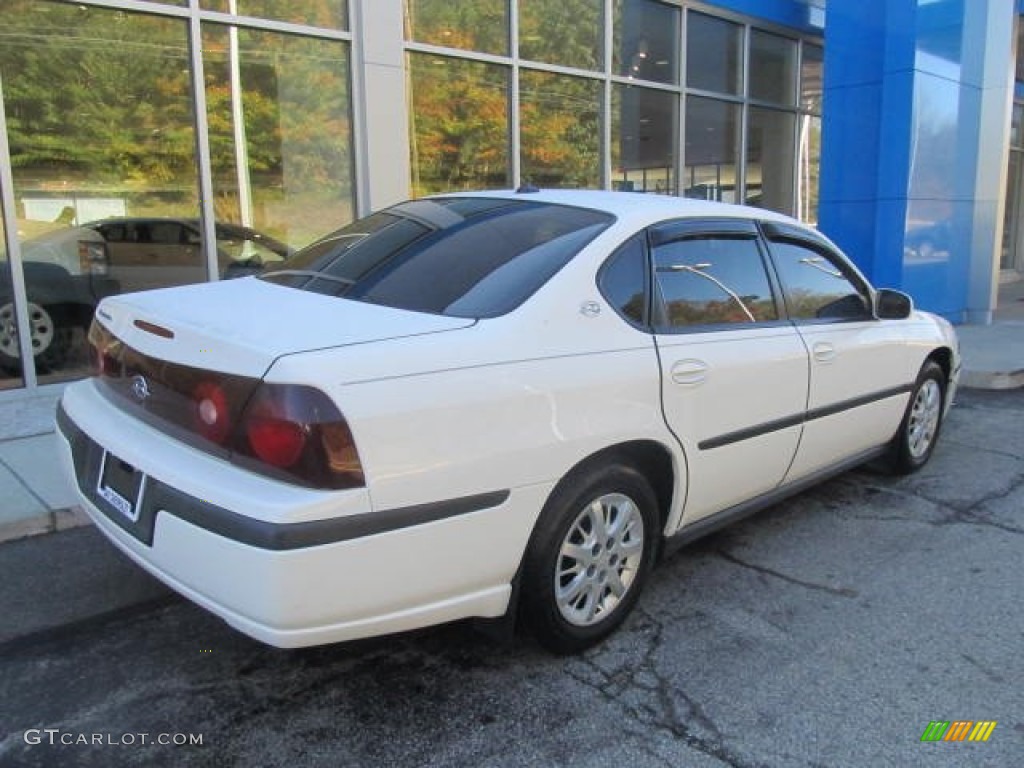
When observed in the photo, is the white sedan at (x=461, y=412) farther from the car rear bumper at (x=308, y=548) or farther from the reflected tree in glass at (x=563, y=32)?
the reflected tree in glass at (x=563, y=32)

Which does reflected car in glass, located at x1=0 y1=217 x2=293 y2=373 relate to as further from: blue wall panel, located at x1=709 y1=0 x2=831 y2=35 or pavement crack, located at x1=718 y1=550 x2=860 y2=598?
blue wall panel, located at x1=709 y1=0 x2=831 y2=35

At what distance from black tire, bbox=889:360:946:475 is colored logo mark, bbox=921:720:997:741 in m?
2.45

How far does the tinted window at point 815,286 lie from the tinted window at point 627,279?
1.00 m

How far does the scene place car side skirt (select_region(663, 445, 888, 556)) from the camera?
3441 mm

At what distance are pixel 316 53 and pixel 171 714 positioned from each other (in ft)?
22.3

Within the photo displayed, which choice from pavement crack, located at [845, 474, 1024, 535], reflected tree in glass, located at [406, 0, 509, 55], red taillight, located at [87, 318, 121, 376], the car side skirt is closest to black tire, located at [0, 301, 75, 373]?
red taillight, located at [87, 318, 121, 376]

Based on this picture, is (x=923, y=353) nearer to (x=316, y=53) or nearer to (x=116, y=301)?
(x=116, y=301)

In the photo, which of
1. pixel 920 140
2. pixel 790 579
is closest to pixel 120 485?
pixel 790 579

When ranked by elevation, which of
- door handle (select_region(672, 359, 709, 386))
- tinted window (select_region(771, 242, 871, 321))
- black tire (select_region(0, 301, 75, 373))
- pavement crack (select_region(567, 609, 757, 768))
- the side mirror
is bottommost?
pavement crack (select_region(567, 609, 757, 768))

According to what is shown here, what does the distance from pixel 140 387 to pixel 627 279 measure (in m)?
1.73

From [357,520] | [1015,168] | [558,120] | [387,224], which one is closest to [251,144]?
[558,120]

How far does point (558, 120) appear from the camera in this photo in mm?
10469

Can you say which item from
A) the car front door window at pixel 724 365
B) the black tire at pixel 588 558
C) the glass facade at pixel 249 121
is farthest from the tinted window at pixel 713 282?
the glass facade at pixel 249 121

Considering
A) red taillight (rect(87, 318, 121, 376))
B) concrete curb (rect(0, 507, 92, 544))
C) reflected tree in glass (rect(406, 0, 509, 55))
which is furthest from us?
reflected tree in glass (rect(406, 0, 509, 55))
